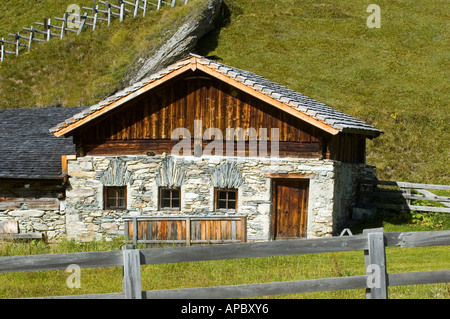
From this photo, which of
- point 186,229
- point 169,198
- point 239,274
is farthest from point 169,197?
point 239,274

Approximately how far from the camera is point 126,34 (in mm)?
37812

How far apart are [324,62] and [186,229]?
77.5 feet

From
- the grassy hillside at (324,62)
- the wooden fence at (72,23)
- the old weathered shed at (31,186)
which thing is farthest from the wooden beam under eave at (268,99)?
the wooden fence at (72,23)

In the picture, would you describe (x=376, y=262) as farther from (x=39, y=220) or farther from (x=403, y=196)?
(x=403, y=196)

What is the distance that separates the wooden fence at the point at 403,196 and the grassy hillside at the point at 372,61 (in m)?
5.49

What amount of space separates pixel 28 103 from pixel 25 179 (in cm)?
1633

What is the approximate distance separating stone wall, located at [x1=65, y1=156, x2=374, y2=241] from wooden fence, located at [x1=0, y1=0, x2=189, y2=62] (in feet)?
79.9

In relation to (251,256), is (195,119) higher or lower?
higher

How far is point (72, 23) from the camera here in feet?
133

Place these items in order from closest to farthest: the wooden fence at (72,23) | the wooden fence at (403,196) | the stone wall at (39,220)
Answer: the stone wall at (39,220) < the wooden fence at (403,196) < the wooden fence at (72,23)

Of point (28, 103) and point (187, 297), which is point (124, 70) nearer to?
point (28, 103)

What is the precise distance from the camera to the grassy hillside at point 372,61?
1081 inches

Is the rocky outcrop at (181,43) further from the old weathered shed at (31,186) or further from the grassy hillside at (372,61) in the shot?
the old weathered shed at (31,186)
